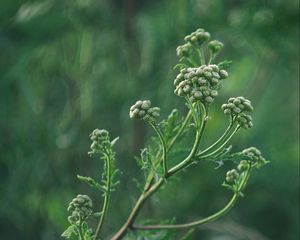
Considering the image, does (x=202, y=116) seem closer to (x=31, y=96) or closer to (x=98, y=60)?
(x=31, y=96)

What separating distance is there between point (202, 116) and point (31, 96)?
1.39 meters

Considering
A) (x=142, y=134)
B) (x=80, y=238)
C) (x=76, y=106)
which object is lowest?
(x=80, y=238)

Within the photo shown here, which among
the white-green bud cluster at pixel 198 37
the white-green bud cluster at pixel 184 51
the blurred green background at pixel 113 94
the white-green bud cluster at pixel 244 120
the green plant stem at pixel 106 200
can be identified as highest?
the blurred green background at pixel 113 94

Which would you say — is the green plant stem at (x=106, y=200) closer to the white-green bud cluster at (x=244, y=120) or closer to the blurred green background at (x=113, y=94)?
the white-green bud cluster at (x=244, y=120)

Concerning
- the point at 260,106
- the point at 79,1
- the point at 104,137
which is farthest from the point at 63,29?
the point at 104,137

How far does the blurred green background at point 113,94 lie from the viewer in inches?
86.7

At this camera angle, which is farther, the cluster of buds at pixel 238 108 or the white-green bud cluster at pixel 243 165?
the white-green bud cluster at pixel 243 165

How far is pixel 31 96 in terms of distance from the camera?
2.24m

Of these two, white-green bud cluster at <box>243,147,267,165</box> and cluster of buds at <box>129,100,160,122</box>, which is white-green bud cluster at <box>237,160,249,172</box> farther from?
cluster of buds at <box>129,100,160,122</box>

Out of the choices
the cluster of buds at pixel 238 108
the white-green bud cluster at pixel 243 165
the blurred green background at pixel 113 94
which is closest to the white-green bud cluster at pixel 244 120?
the cluster of buds at pixel 238 108

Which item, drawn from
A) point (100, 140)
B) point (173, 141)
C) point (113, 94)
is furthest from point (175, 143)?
point (113, 94)

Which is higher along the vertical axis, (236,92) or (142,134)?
(236,92)

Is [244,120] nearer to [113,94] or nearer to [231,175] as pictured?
[231,175]

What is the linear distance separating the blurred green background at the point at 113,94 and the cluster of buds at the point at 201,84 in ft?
4.14
